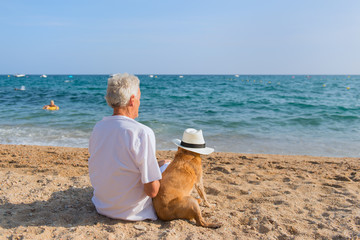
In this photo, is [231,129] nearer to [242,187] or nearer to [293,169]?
[293,169]

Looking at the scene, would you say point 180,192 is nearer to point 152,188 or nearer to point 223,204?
point 152,188

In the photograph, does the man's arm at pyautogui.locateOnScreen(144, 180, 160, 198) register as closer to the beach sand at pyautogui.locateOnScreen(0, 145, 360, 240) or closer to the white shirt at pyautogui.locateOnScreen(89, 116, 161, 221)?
the white shirt at pyautogui.locateOnScreen(89, 116, 161, 221)

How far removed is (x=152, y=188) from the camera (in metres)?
2.72

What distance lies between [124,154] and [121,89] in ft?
1.98

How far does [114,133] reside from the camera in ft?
8.55

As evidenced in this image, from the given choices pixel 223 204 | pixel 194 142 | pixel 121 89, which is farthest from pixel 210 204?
pixel 121 89

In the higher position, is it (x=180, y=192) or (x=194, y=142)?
(x=194, y=142)

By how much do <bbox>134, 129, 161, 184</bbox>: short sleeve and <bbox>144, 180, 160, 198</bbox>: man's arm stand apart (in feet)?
0.18

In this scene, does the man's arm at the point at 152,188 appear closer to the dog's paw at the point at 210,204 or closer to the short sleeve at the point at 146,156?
the short sleeve at the point at 146,156

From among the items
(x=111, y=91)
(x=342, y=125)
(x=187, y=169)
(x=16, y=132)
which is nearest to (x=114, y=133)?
(x=111, y=91)

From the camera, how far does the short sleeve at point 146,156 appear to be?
2.56 meters

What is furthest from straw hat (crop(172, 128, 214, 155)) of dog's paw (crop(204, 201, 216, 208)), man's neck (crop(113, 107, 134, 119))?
dog's paw (crop(204, 201, 216, 208))

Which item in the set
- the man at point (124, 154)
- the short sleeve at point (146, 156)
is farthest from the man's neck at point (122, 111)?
the short sleeve at point (146, 156)

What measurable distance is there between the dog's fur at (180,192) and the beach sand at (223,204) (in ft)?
0.35
